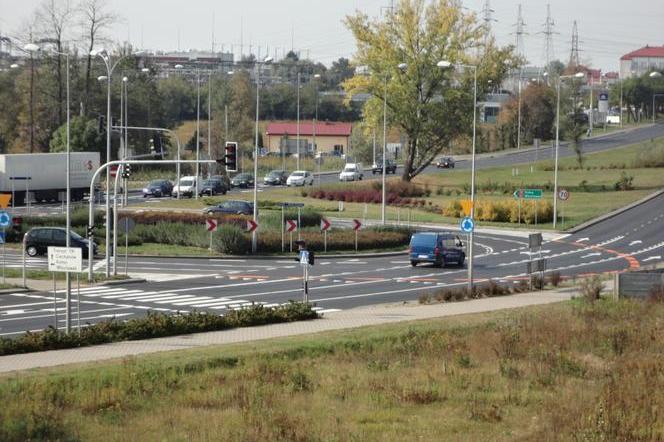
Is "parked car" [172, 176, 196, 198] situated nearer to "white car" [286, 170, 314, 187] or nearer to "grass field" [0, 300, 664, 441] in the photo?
"white car" [286, 170, 314, 187]

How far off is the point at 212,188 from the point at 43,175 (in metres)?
14.9

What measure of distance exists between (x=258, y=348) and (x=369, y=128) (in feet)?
222

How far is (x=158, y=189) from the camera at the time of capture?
291ft

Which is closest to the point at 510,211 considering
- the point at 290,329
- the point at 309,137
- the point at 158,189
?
the point at 158,189

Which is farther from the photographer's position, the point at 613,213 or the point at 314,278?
the point at 613,213

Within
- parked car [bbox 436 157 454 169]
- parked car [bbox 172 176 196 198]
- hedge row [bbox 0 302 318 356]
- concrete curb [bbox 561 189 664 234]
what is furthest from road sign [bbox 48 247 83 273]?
parked car [bbox 436 157 454 169]

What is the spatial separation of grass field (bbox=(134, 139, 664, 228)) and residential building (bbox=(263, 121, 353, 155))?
94.1 feet

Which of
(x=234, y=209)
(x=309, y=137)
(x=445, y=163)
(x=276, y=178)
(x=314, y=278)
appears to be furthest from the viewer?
(x=309, y=137)

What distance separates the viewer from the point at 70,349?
26781mm

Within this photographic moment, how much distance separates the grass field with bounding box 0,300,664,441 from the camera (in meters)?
18.6

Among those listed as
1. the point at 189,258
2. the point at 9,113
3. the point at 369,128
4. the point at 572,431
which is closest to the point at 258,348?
the point at 572,431

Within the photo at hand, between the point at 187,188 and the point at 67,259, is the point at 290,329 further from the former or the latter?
the point at 187,188

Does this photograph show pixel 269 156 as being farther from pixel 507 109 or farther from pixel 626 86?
pixel 626 86

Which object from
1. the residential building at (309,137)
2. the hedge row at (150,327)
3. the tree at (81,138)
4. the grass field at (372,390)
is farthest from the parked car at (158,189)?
the grass field at (372,390)
